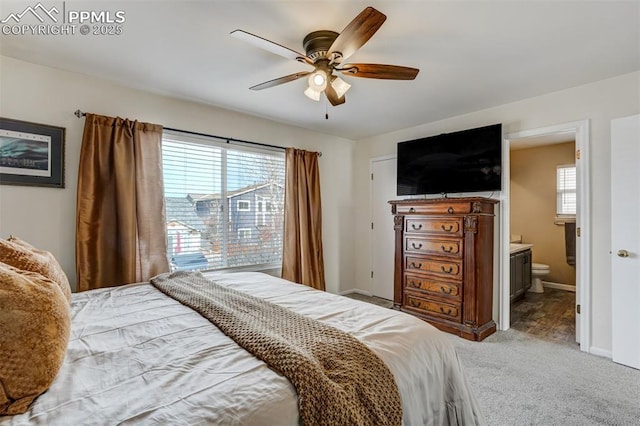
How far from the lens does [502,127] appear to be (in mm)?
3307

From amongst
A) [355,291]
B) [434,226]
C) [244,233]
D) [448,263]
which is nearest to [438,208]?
[434,226]

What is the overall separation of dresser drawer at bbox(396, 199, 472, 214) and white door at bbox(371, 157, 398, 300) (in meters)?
0.67

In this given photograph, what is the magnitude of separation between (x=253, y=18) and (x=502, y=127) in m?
2.84

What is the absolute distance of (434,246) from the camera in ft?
11.1

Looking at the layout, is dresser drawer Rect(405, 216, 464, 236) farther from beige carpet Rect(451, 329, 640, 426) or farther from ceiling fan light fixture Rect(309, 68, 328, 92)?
ceiling fan light fixture Rect(309, 68, 328, 92)

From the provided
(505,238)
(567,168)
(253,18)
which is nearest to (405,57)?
(253,18)

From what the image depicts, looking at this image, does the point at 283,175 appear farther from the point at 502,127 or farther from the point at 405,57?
the point at 502,127

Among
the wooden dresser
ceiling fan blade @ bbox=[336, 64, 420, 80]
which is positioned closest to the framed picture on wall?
ceiling fan blade @ bbox=[336, 64, 420, 80]

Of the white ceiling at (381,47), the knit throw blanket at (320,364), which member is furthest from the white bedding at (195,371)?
the white ceiling at (381,47)

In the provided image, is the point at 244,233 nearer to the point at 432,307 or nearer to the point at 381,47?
the point at 432,307

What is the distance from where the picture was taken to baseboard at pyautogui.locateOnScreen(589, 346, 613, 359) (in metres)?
2.65

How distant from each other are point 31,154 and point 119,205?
2.33ft

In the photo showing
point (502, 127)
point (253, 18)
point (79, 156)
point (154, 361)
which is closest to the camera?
point (154, 361)

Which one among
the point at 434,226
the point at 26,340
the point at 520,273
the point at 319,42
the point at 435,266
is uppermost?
the point at 319,42
